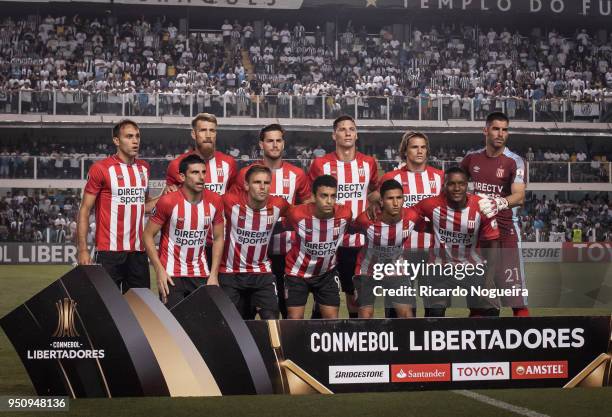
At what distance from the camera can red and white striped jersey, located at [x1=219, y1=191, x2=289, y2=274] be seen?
779 centimetres

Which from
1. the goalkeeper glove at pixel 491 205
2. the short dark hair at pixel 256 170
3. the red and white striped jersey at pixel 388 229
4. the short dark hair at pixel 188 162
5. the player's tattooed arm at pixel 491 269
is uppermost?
the short dark hair at pixel 188 162

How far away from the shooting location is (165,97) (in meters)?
30.2

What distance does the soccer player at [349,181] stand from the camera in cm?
854

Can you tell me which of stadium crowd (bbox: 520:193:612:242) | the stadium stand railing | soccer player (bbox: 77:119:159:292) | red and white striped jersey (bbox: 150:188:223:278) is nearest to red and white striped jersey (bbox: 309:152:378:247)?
red and white striped jersey (bbox: 150:188:223:278)

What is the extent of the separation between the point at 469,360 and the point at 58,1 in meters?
32.4

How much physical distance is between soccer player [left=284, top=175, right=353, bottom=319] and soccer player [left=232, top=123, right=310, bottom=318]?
0.26 m

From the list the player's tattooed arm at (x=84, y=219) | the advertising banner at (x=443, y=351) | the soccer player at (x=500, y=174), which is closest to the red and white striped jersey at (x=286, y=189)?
the player's tattooed arm at (x=84, y=219)

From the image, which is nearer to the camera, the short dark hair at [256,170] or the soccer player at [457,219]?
the short dark hair at [256,170]

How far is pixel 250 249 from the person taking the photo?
7.84 metres

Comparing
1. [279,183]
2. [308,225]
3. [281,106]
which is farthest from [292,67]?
[308,225]

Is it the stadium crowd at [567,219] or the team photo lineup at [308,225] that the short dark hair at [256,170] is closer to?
the team photo lineup at [308,225]

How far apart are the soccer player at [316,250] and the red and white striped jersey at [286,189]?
263mm

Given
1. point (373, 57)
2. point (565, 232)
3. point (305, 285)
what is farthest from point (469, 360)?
point (373, 57)

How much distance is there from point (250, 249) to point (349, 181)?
4.34ft
